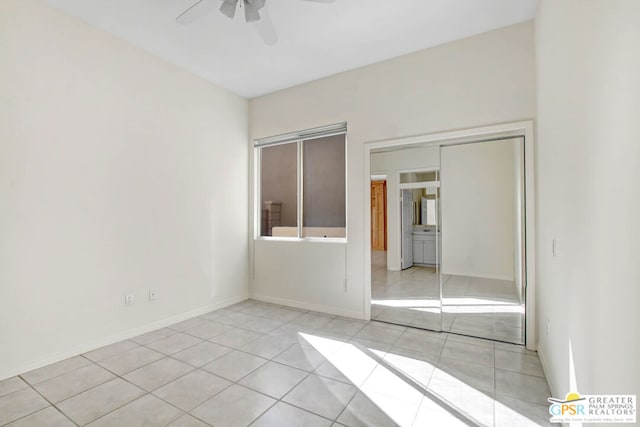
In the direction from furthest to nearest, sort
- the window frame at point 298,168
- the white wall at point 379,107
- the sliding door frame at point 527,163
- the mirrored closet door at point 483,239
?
the window frame at point 298,168
the mirrored closet door at point 483,239
the white wall at point 379,107
the sliding door frame at point 527,163

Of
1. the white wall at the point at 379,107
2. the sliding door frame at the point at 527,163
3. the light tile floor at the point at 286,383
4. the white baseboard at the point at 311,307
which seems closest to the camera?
the light tile floor at the point at 286,383

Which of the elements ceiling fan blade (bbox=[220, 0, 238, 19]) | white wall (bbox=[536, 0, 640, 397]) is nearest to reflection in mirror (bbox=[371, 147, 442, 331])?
white wall (bbox=[536, 0, 640, 397])

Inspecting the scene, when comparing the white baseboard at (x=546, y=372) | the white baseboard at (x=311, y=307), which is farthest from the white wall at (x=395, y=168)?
the white baseboard at (x=546, y=372)

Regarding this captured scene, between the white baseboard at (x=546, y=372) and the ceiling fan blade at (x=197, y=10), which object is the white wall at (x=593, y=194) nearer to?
the white baseboard at (x=546, y=372)

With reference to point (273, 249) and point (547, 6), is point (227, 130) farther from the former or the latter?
point (547, 6)

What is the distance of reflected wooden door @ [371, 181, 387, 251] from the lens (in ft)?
12.1

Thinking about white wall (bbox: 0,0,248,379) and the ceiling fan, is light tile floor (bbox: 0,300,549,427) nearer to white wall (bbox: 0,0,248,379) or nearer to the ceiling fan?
white wall (bbox: 0,0,248,379)

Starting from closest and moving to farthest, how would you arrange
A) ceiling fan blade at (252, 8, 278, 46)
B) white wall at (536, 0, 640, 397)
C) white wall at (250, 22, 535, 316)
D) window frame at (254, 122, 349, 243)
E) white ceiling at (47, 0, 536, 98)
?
1. white wall at (536, 0, 640, 397)
2. ceiling fan blade at (252, 8, 278, 46)
3. white ceiling at (47, 0, 536, 98)
4. white wall at (250, 22, 535, 316)
5. window frame at (254, 122, 349, 243)

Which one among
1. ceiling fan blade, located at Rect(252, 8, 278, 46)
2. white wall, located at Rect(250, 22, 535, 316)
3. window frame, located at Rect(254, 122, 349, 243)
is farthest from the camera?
window frame, located at Rect(254, 122, 349, 243)

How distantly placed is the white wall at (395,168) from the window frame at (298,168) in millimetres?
481

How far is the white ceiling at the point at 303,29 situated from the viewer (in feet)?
8.57

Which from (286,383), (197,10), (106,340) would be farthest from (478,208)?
(106,340)

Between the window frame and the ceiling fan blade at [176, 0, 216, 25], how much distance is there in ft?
6.46

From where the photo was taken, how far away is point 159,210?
3414mm
